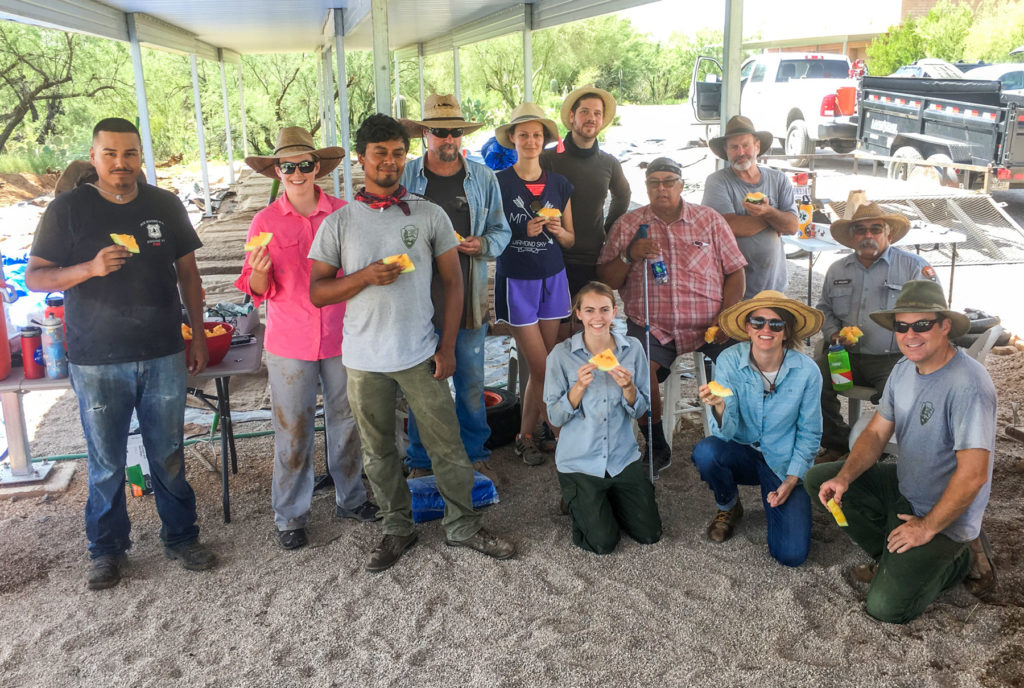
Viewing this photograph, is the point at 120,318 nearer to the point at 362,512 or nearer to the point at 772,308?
the point at 362,512

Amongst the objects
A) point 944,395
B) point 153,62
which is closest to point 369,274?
point 944,395

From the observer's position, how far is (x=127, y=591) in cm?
408

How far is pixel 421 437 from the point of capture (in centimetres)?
428

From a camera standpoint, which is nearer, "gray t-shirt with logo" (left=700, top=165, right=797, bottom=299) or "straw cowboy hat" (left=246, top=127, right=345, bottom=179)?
"straw cowboy hat" (left=246, top=127, right=345, bottom=179)

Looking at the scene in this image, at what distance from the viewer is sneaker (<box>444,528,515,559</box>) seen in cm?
429

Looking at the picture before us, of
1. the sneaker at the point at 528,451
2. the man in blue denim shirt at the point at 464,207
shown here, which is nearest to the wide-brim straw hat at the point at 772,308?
the man in blue denim shirt at the point at 464,207

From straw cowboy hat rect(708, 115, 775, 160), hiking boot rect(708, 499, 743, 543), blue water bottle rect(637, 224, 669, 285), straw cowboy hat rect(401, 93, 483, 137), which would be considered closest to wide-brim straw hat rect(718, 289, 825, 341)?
blue water bottle rect(637, 224, 669, 285)

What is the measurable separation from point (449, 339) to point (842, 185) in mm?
12653

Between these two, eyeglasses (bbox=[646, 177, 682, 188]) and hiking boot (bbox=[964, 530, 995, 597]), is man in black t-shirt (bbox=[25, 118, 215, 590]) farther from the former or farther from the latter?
hiking boot (bbox=[964, 530, 995, 597])

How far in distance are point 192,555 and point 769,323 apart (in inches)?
121

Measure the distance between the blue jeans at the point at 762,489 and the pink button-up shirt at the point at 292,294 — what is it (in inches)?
79.3

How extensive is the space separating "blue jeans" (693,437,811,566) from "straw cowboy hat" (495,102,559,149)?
2052 mm

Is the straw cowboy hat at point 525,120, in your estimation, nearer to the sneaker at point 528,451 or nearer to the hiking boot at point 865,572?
the sneaker at point 528,451

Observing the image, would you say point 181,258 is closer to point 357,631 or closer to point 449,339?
point 449,339
